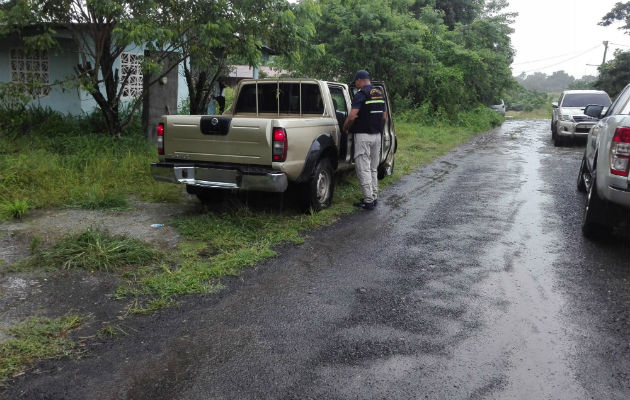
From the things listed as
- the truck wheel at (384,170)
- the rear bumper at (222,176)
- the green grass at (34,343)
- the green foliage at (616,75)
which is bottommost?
the green grass at (34,343)

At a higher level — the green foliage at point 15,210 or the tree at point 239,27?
the tree at point 239,27

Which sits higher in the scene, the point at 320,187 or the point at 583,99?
the point at 583,99

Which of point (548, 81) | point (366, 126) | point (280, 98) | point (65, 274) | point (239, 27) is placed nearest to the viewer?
point (65, 274)

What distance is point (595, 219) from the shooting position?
5566 mm

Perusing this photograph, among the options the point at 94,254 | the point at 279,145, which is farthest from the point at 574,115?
the point at 94,254

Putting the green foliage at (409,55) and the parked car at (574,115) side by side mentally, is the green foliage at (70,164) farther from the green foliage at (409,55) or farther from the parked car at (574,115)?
the parked car at (574,115)

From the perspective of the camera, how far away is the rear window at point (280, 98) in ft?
24.0

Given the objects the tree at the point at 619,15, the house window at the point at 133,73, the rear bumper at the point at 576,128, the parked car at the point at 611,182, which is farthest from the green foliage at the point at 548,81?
the parked car at the point at 611,182

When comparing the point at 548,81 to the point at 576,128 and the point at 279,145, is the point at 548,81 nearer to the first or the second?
the point at 576,128

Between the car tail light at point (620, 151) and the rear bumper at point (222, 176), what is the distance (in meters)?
3.27

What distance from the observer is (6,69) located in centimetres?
1259

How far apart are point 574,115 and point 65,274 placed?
1493 cm

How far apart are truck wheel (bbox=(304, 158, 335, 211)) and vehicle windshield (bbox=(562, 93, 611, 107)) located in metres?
12.5

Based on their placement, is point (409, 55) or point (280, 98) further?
point (409, 55)
